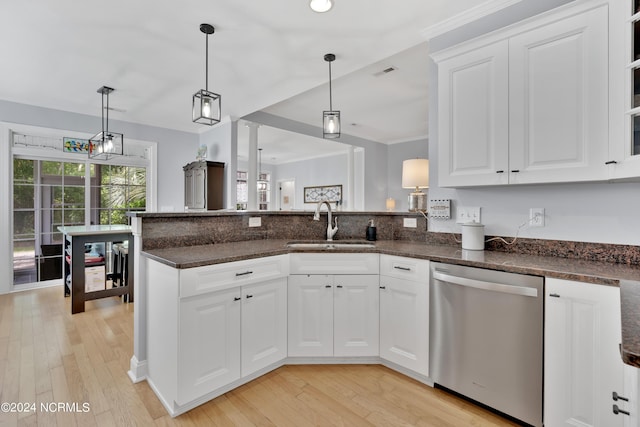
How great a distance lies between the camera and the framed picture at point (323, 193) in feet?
27.2

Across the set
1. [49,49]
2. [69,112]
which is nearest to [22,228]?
[69,112]

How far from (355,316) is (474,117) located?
5.29 feet

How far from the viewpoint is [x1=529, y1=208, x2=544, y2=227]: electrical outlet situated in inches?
78.0

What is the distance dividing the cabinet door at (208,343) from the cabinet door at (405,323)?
3.39ft

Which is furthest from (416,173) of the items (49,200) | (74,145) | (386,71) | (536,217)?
(49,200)

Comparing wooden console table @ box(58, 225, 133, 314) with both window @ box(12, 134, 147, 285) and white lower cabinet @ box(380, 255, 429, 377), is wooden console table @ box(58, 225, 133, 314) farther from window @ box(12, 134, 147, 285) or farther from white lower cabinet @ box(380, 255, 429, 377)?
white lower cabinet @ box(380, 255, 429, 377)

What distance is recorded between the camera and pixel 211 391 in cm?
187

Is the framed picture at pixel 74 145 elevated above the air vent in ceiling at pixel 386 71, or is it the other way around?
the air vent in ceiling at pixel 386 71

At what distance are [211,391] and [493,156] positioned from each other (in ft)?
7.51

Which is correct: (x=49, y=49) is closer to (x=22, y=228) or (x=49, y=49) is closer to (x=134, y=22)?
(x=134, y=22)

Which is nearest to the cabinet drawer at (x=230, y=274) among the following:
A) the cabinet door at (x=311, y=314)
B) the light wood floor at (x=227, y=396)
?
the cabinet door at (x=311, y=314)

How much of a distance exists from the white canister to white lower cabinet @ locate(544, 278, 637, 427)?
0.63 metres

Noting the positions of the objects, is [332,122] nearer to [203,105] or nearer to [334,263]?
[203,105]

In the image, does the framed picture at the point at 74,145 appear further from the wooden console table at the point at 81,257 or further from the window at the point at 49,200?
the wooden console table at the point at 81,257
